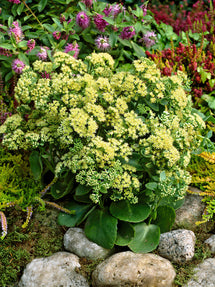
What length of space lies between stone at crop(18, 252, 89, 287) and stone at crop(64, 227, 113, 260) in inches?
2.8

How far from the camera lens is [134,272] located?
7.49 feet

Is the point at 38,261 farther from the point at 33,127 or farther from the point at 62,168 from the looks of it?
the point at 33,127

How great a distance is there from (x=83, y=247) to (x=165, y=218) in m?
0.68

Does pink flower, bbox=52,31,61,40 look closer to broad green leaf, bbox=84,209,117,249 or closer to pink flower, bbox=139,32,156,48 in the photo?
pink flower, bbox=139,32,156,48

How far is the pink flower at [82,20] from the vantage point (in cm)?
363

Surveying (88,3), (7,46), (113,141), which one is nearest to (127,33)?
(88,3)

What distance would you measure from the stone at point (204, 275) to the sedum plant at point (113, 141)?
13.6 inches

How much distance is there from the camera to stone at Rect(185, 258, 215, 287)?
7.68ft

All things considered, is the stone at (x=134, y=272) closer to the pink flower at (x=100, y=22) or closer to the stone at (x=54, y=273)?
the stone at (x=54, y=273)

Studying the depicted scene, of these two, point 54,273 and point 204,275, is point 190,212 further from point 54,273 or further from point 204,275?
point 54,273

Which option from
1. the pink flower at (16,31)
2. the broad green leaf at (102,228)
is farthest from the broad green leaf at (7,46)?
the broad green leaf at (102,228)

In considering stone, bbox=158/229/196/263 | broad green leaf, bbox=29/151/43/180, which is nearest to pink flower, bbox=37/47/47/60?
broad green leaf, bbox=29/151/43/180

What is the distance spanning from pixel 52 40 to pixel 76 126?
186 cm

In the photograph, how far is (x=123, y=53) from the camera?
4.11m
